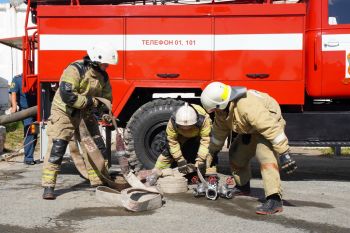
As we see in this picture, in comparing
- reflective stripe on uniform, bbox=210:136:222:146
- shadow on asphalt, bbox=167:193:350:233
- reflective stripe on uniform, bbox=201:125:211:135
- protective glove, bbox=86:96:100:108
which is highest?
protective glove, bbox=86:96:100:108

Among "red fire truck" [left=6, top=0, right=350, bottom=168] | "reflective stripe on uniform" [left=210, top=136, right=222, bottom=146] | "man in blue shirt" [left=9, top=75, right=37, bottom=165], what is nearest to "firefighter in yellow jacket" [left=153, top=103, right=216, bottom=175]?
"reflective stripe on uniform" [left=210, top=136, right=222, bottom=146]

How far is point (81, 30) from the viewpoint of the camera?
23.0ft

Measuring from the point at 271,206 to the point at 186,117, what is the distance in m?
1.51

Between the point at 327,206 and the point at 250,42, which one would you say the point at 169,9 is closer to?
the point at 250,42

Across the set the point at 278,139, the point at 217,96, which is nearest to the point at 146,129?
the point at 217,96

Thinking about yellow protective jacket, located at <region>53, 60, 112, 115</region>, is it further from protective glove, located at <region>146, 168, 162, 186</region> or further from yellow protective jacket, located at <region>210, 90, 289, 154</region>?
yellow protective jacket, located at <region>210, 90, 289, 154</region>

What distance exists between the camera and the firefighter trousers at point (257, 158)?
5.07m

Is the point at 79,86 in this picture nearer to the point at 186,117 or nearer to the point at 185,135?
the point at 186,117

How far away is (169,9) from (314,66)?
2097mm

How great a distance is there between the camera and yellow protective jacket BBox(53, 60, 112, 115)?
5555mm

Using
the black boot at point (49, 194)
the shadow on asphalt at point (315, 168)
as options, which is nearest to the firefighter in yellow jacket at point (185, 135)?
the black boot at point (49, 194)

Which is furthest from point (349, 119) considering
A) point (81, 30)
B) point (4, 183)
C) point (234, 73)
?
point (4, 183)

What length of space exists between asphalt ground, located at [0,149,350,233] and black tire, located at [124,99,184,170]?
805 millimetres

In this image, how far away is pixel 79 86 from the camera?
227 inches
